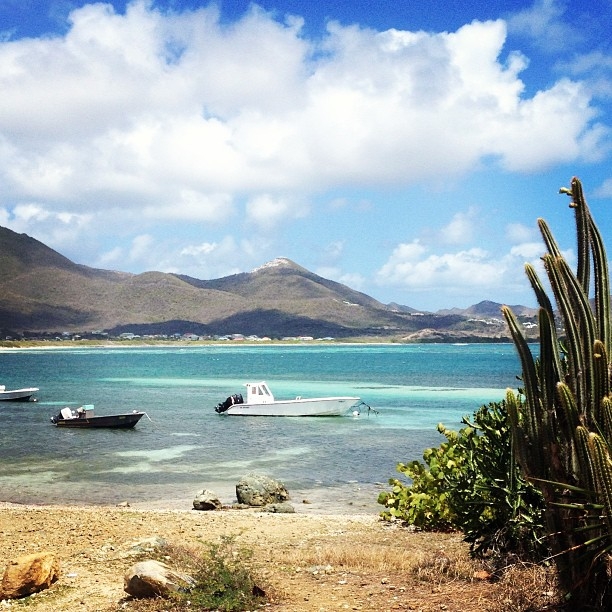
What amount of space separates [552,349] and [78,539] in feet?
26.5

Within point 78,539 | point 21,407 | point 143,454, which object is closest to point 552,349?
point 78,539

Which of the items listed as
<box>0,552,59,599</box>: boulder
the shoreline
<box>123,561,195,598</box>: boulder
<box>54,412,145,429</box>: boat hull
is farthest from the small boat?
<box>123,561,195,598</box>: boulder

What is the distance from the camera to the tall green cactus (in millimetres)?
6059

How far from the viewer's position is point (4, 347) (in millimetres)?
189375

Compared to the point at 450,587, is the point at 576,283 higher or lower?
higher

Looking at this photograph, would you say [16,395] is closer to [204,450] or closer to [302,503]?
[204,450]

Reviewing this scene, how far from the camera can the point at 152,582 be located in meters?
7.62

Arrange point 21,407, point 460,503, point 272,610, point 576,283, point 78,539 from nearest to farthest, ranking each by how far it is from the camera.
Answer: point 576,283, point 272,610, point 460,503, point 78,539, point 21,407

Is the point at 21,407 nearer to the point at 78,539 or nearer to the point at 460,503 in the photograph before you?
the point at 78,539

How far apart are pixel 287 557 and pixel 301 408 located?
31872 mm

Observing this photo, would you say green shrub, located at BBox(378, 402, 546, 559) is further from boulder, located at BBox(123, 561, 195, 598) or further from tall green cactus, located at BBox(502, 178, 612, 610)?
boulder, located at BBox(123, 561, 195, 598)

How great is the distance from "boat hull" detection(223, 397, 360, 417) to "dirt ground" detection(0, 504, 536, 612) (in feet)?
87.5

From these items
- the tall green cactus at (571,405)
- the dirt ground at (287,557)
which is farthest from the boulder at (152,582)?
the tall green cactus at (571,405)

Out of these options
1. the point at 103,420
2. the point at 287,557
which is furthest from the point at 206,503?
the point at 103,420
